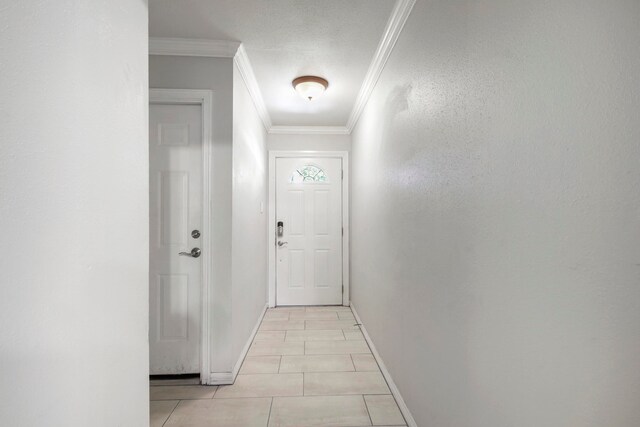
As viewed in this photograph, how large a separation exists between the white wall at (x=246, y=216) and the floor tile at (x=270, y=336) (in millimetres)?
123

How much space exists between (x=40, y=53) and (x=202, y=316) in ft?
6.17

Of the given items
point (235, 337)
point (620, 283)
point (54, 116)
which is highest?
point (54, 116)

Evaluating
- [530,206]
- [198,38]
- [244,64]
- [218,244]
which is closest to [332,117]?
[244,64]

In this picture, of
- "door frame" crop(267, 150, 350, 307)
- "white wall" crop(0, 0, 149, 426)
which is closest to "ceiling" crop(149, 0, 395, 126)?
"white wall" crop(0, 0, 149, 426)

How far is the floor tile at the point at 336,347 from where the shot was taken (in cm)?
264

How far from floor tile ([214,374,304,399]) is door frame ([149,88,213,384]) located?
208mm

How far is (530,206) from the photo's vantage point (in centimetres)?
78

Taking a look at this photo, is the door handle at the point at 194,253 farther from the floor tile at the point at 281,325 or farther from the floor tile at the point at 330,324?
the floor tile at the point at 330,324

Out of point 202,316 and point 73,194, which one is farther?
point 202,316

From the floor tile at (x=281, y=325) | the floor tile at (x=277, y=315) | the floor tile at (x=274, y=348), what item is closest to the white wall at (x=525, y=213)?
the floor tile at (x=274, y=348)

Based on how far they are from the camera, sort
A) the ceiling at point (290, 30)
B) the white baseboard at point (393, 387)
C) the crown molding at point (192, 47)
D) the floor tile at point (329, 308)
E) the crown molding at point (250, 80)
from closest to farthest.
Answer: the white baseboard at point (393, 387)
the ceiling at point (290, 30)
the crown molding at point (192, 47)
the crown molding at point (250, 80)
the floor tile at point (329, 308)

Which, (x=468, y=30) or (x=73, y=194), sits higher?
(x=468, y=30)

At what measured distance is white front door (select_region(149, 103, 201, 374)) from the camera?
2.19 meters

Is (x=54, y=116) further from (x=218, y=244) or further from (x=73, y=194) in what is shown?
(x=218, y=244)
